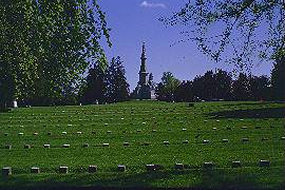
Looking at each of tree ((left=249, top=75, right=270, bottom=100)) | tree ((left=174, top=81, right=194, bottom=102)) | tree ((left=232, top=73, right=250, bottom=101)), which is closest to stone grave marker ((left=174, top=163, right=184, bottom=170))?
tree ((left=249, top=75, right=270, bottom=100))

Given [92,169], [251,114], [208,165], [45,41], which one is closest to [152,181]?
[92,169]

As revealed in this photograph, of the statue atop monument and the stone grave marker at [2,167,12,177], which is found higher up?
the statue atop monument

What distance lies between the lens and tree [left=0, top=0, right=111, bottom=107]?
472 inches

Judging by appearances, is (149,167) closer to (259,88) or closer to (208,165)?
(208,165)

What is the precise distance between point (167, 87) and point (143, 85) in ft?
67.2

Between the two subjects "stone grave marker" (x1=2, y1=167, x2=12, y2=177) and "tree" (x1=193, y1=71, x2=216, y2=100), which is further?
"tree" (x1=193, y1=71, x2=216, y2=100)

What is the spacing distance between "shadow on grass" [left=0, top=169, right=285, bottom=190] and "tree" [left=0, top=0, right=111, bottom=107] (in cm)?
398

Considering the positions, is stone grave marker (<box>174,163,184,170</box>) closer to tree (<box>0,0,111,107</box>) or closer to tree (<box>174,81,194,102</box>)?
tree (<box>0,0,111,107</box>)

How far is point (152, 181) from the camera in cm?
939

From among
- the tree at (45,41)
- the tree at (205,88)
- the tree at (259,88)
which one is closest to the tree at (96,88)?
the tree at (205,88)

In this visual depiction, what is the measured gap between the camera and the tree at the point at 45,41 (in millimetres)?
11984

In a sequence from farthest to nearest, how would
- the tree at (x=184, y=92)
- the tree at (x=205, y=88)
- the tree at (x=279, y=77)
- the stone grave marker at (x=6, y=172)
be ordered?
1. the tree at (x=205, y=88)
2. the tree at (x=184, y=92)
3. the tree at (x=279, y=77)
4. the stone grave marker at (x=6, y=172)

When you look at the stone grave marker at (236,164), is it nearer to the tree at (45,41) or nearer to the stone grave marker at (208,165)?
the stone grave marker at (208,165)

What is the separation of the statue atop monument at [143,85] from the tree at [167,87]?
7118 mm
